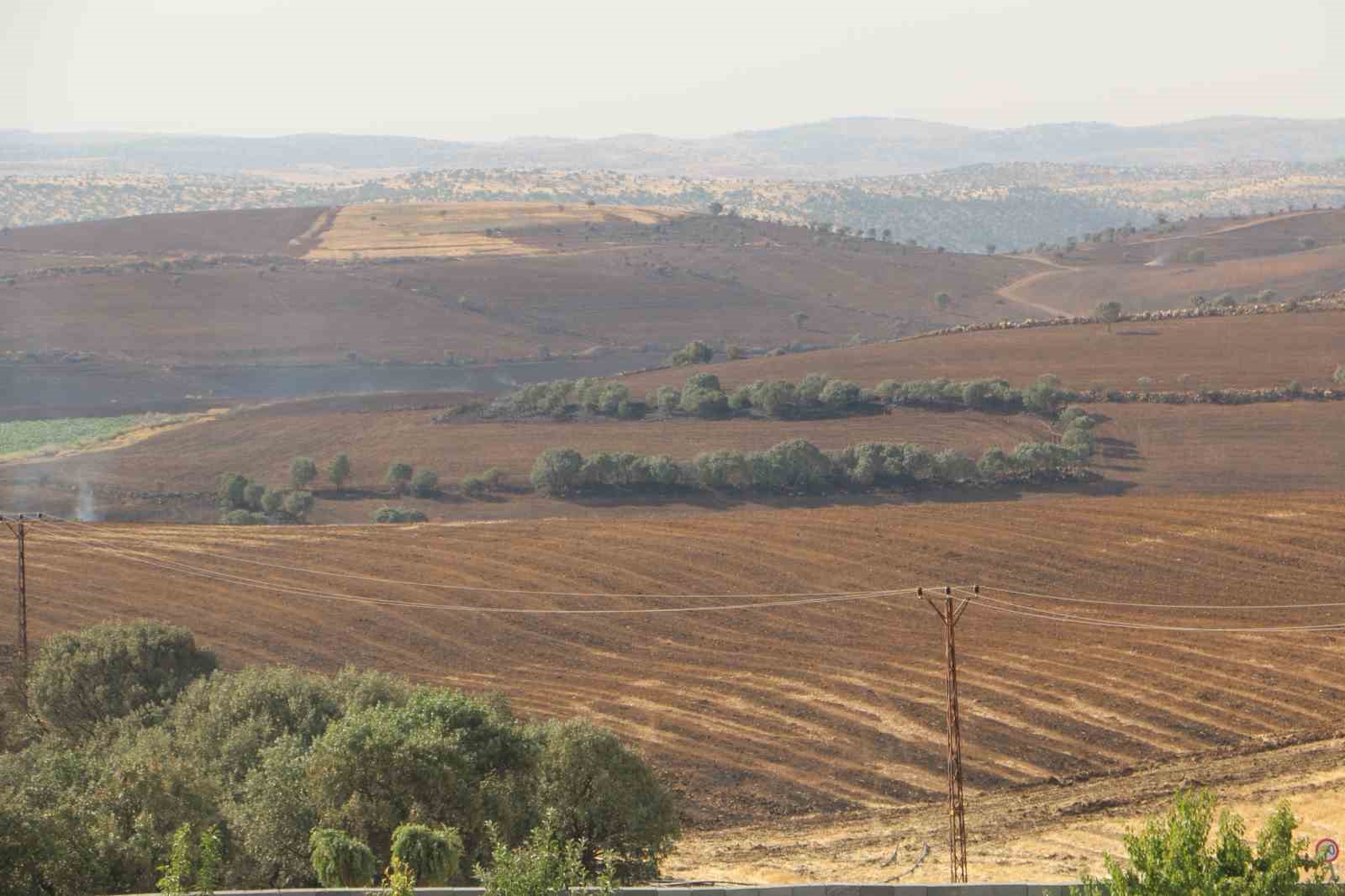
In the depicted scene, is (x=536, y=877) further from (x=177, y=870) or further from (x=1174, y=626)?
(x=1174, y=626)

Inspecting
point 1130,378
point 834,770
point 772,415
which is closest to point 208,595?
point 834,770

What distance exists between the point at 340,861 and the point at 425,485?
43.8 meters

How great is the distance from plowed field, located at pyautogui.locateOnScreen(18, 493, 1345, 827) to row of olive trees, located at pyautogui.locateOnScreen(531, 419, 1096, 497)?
582 centimetres

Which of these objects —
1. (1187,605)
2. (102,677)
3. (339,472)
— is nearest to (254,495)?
(339,472)

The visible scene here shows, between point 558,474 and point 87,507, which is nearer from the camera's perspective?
point 558,474

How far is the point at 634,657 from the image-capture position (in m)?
35.3

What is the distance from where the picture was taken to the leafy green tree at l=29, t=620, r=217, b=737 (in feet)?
91.9

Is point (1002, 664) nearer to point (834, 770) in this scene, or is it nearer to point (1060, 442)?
point (834, 770)

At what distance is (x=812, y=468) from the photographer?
5788 centimetres

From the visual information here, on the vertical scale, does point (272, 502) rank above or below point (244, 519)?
above

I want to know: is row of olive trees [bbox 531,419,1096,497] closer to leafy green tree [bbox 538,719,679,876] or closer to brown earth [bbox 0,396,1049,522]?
brown earth [bbox 0,396,1049,522]

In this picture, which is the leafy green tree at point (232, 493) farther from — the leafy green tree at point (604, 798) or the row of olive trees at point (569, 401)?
the leafy green tree at point (604, 798)

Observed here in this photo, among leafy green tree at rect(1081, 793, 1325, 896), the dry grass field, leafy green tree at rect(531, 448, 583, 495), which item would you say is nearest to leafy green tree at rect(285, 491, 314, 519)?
leafy green tree at rect(531, 448, 583, 495)

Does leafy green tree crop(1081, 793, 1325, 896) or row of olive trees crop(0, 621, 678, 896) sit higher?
leafy green tree crop(1081, 793, 1325, 896)
